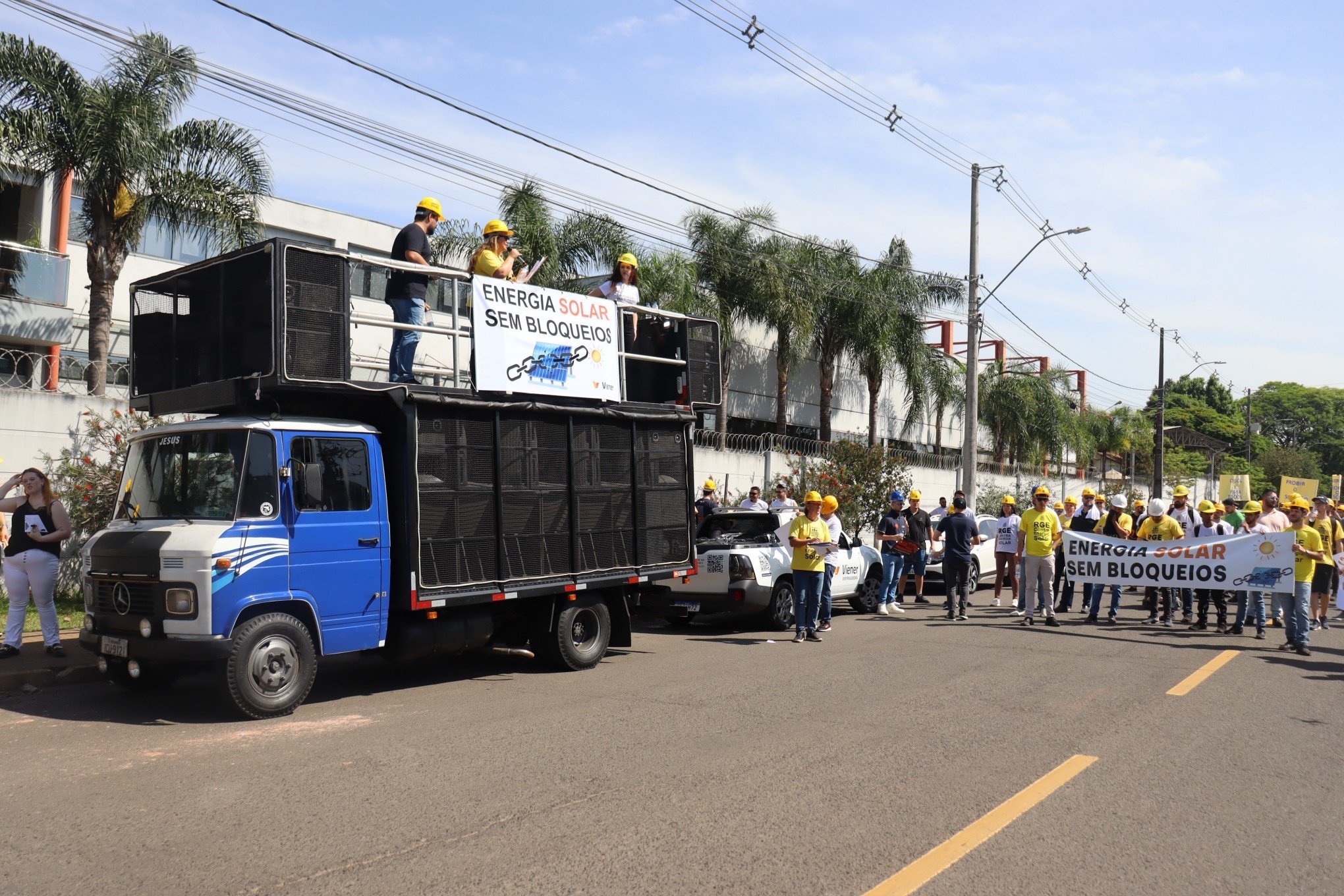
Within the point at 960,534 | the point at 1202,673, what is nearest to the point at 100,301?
the point at 960,534

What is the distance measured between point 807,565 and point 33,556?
26.0 feet

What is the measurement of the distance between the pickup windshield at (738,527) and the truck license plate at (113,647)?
296 inches

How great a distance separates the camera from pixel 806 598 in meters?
12.4

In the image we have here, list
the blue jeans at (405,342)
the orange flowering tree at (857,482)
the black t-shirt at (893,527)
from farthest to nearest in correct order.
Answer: the orange flowering tree at (857,482), the black t-shirt at (893,527), the blue jeans at (405,342)

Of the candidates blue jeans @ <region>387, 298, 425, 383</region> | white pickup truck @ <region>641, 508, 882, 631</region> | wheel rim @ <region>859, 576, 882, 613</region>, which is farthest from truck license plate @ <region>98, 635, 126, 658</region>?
wheel rim @ <region>859, 576, 882, 613</region>

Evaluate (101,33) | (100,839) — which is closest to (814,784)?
(100,839)

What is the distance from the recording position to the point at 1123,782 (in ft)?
20.1

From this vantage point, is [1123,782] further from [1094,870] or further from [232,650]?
[232,650]

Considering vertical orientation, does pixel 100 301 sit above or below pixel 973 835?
above

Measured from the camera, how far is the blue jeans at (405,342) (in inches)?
362

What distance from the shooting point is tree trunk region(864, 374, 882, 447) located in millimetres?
33781

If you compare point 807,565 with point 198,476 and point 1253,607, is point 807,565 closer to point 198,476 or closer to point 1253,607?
point 1253,607

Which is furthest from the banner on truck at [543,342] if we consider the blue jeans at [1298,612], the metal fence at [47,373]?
the blue jeans at [1298,612]

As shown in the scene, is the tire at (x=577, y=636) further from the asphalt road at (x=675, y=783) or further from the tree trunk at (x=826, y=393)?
the tree trunk at (x=826, y=393)
